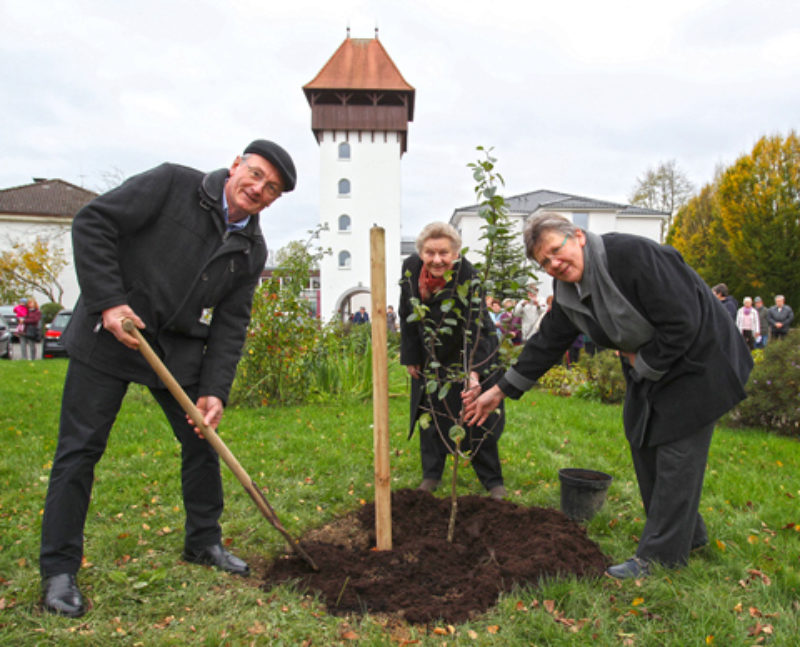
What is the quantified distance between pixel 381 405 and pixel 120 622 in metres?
1.47

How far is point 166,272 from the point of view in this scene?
8.71 ft

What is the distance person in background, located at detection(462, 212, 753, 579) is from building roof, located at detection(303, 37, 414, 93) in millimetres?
33122

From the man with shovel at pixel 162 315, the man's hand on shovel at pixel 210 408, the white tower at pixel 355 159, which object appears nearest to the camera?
the man with shovel at pixel 162 315

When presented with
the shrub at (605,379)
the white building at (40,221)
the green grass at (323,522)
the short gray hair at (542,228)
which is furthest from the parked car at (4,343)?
the white building at (40,221)

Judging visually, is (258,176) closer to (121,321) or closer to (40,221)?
(121,321)

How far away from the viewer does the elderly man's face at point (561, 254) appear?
2.60 meters

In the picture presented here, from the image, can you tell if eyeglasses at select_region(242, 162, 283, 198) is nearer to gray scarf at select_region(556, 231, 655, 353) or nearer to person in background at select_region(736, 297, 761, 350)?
gray scarf at select_region(556, 231, 655, 353)

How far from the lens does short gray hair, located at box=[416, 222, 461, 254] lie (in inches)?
138

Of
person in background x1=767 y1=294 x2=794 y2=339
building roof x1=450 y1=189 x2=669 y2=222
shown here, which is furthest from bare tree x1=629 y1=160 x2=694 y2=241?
person in background x1=767 y1=294 x2=794 y2=339

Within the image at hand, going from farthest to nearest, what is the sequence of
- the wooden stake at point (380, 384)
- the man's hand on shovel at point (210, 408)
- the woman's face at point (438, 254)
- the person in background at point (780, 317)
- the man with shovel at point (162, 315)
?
the person in background at point (780, 317) → the woman's face at point (438, 254) → the wooden stake at point (380, 384) → the man's hand on shovel at point (210, 408) → the man with shovel at point (162, 315)

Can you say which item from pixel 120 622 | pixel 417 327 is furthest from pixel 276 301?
pixel 120 622

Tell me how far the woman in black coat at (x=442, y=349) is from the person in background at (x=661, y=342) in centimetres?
79

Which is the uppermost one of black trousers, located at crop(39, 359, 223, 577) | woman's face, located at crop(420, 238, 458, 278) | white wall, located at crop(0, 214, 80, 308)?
white wall, located at crop(0, 214, 80, 308)

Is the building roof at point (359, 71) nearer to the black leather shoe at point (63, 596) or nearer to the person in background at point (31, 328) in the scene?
the person in background at point (31, 328)
